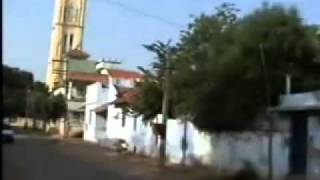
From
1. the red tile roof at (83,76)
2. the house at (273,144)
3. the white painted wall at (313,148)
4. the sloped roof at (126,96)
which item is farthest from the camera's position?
the red tile roof at (83,76)

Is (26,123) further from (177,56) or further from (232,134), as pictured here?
(232,134)

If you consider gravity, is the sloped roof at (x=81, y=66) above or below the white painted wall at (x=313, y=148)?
above

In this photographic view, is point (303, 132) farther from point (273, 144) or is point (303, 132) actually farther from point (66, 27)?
point (66, 27)

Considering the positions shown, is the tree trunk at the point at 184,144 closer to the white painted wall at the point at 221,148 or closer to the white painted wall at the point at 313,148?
the white painted wall at the point at 221,148

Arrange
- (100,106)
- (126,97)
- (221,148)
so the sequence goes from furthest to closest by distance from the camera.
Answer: (100,106)
(126,97)
(221,148)

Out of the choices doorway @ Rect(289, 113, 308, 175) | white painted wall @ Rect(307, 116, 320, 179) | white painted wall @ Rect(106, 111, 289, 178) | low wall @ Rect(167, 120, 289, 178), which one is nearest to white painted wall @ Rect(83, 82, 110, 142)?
white painted wall @ Rect(106, 111, 289, 178)

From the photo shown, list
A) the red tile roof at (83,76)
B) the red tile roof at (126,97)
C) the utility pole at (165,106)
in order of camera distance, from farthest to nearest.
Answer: the red tile roof at (83,76) < the red tile roof at (126,97) < the utility pole at (165,106)

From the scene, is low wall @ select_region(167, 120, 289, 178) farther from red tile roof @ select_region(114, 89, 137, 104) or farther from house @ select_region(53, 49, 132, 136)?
house @ select_region(53, 49, 132, 136)

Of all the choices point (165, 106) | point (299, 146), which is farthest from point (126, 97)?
point (299, 146)

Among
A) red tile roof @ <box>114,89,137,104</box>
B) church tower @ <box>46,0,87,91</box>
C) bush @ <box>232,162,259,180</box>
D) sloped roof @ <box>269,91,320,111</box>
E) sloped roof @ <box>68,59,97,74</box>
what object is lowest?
bush @ <box>232,162,259,180</box>

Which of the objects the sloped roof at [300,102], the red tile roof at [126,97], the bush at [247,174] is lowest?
the bush at [247,174]

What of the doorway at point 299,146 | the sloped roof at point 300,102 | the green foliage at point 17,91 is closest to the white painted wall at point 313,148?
the sloped roof at point 300,102

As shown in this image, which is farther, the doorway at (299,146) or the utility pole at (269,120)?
the utility pole at (269,120)

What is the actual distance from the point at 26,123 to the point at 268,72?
79290 mm
